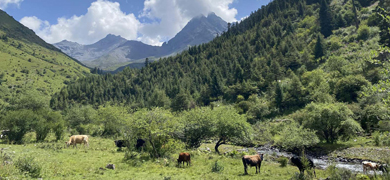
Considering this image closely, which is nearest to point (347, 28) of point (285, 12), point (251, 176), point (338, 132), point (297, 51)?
point (297, 51)

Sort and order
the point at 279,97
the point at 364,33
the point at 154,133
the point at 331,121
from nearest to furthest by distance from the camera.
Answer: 1. the point at 154,133
2. the point at 331,121
3. the point at 279,97
4. the point at 364,33

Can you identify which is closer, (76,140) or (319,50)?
(76,140)

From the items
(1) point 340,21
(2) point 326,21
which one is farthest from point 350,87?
(2) point 326,21

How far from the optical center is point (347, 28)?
112 meters

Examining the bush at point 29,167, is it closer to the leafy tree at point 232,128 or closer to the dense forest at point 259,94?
the dense forest at point 259,94

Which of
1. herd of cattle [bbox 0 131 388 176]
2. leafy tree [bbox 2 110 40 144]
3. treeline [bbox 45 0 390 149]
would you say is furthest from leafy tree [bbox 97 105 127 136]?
leafy tree [bbox 2 110 40 144]

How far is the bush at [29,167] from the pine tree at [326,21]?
145821mm

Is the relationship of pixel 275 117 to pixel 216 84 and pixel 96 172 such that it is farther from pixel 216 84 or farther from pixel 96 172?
pixel 96 172

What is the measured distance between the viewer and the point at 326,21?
127m

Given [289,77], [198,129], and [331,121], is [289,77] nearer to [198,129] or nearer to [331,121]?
[331,121]

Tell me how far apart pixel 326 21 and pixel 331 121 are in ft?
383

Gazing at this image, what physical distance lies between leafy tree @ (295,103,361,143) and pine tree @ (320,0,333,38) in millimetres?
104442

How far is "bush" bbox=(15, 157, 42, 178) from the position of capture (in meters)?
14.3

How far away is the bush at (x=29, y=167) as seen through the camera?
1426cm
